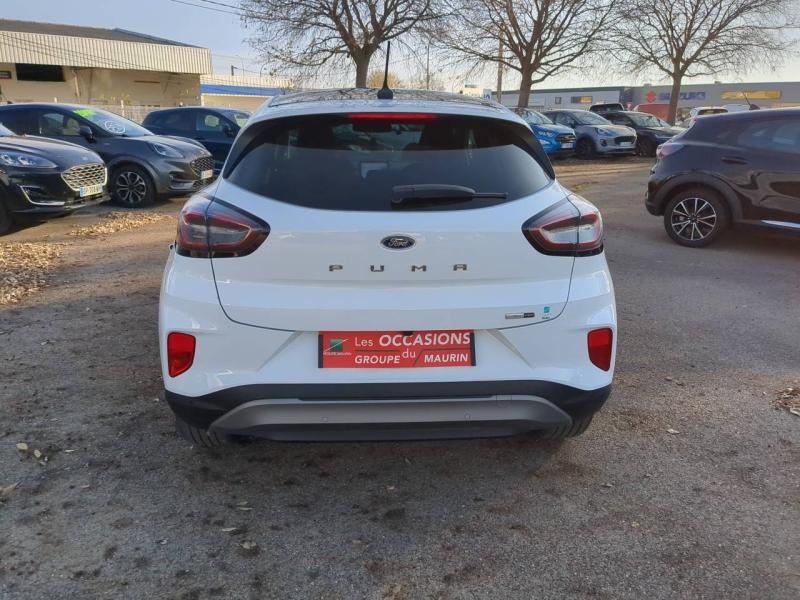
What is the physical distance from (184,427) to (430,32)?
23160mm

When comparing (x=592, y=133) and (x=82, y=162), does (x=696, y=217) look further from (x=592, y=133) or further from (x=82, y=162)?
(x=592, y=133)

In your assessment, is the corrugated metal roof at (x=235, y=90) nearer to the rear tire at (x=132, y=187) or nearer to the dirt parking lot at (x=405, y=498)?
the rear tire at (x=132, y=187)

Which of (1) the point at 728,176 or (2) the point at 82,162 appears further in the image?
→ (2) the point at 82,162

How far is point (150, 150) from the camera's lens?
10727mm

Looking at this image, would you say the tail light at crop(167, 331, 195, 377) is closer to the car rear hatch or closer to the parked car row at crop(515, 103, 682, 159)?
the car rear hatch

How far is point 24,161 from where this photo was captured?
323 inches

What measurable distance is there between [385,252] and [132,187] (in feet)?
31.5

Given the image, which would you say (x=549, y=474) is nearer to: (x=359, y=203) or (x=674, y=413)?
(x=674, y=413)

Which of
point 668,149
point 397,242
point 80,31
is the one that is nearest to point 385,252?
point 397,242

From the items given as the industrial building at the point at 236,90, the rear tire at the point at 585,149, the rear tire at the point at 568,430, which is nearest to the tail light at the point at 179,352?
the rear tire at the point at 568,430

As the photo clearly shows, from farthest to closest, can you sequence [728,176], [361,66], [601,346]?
[361,66]
[728,176]
[601,346]

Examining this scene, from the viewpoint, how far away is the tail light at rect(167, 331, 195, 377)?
2.60 meters

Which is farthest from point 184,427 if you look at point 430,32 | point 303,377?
A: point 430,32

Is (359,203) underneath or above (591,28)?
underneath
